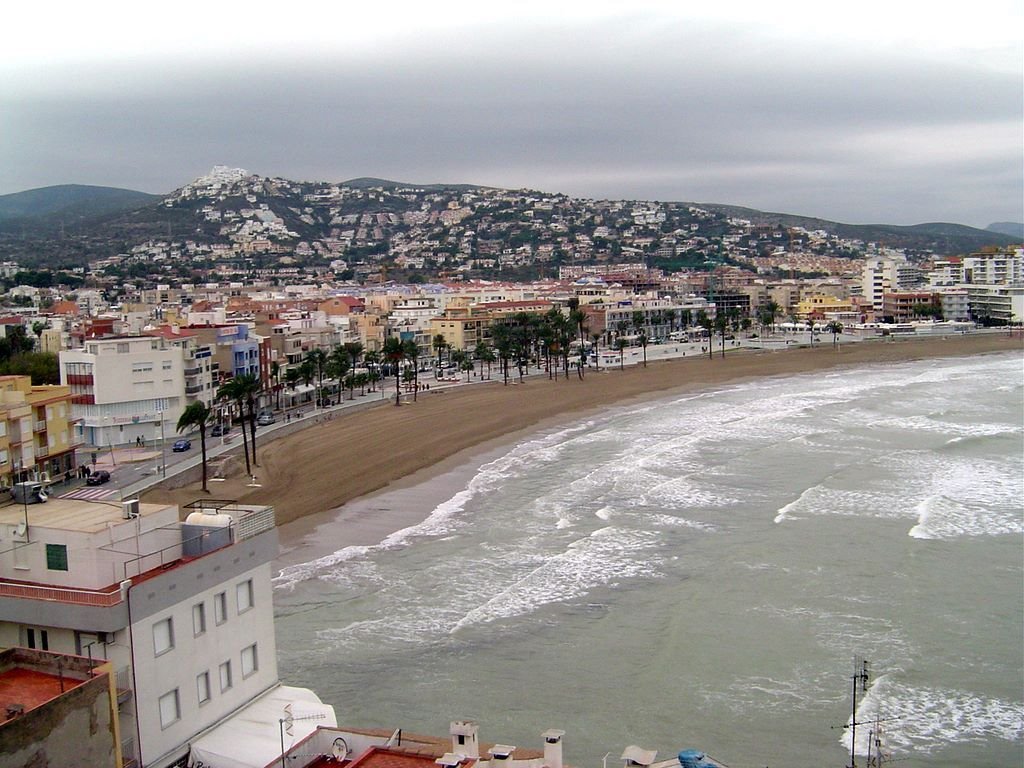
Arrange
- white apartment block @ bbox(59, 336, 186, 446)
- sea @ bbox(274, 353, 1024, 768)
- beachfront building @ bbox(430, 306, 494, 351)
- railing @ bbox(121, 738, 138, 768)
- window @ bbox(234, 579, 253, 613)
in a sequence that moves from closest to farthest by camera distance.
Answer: railing @ bbox(121, 738, 138, 768), window @ bbox(234, 579, 253, 613), sea @ bbox(274, 353, 1024, 768), white apartment block @ bbox(59, 336, 186, 446), beachfront building @ bbox(430, 306, 494, 351)

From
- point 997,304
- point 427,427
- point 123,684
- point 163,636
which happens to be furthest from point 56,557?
point 997,304

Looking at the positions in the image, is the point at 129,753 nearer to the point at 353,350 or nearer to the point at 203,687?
the point at 203,687

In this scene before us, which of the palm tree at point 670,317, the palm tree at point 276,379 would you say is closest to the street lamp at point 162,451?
the palm tree at point 276,379

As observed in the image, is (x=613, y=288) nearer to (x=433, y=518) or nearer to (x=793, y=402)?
(x=793, y=402)

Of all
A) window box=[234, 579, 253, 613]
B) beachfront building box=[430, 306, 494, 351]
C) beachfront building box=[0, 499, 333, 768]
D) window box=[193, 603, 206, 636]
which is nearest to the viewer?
beachfront building box=[0, 499, 333, 768]

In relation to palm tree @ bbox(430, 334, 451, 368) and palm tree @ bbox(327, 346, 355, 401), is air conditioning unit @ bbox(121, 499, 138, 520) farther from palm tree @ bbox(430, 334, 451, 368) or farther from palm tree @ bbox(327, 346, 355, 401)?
palm tree @ bbox(430, 334, 451, 368)

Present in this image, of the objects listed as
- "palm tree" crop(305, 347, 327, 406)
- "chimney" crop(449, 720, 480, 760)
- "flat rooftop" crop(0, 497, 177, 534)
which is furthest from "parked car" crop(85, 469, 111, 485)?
"chimney" crop(449, 720, 480, 760)

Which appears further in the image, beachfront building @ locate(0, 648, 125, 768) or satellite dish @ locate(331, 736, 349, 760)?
satellite dish @ locate(331, 736, 349, 760)
